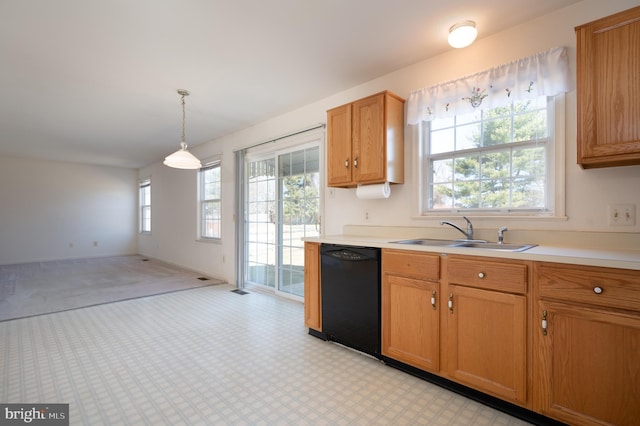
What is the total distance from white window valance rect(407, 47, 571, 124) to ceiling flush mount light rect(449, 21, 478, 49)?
0.27 meters

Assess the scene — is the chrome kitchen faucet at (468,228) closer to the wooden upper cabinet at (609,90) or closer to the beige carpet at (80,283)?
the wooden upper cabinet at (609,90)

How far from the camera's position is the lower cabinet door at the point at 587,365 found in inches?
54.1

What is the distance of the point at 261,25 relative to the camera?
221 centimetres

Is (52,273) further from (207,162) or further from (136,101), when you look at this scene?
(136,101)

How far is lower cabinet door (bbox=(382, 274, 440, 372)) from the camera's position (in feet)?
6.59

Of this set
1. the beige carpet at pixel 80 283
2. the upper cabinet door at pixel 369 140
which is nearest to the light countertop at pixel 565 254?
the upper cabinet door at pixel 369 140

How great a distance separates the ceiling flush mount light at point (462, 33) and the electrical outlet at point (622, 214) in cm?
144

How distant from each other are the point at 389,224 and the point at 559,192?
1318 millimetres

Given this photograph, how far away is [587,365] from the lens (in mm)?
1467

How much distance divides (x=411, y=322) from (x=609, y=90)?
68.9 inches

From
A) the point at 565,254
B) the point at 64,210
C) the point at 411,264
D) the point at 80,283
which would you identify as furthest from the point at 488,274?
the point at 64,210

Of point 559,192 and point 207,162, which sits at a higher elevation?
point 207,162

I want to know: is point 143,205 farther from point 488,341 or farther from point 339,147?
point 488,341

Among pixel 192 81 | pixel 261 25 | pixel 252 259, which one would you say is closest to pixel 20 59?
pixel 192 81
